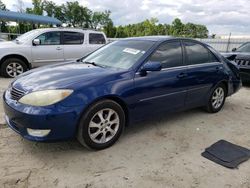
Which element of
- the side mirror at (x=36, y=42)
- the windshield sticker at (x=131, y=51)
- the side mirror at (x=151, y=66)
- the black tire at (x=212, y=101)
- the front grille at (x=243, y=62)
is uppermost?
the windshield sticker at (x=131, y=51)

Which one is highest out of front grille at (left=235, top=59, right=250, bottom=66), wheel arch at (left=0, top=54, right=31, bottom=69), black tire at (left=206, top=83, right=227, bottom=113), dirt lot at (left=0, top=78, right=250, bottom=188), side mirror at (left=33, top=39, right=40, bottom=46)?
side mirror at (left=33, top=39, right=40, bottom=46)

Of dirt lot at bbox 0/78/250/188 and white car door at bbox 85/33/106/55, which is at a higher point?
white car door at bbox 85/33/106/55

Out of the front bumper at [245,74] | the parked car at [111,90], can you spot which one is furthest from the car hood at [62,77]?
the front bumper at [245,74]

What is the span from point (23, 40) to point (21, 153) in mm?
5864

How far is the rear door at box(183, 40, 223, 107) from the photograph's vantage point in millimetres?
4605

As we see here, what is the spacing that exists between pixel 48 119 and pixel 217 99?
357 cm

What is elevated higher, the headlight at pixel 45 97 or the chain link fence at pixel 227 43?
the chain link fence at pixel 227 43

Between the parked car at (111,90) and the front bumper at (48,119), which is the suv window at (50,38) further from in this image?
the front bumper at (48,119)

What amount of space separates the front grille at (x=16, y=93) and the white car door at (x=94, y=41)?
19.4ft

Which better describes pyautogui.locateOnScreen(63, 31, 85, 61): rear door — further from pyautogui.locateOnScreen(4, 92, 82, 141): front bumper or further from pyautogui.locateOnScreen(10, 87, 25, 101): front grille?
pyautogui.locateOnScreen(4, 92, 82, 141): front bumper

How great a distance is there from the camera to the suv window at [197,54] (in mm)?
4664

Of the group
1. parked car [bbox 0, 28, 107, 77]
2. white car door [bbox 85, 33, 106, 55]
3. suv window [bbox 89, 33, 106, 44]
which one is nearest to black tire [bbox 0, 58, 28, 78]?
parked car [bbox 0, 28, 107, 77]

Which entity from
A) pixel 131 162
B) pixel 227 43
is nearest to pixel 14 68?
pixel 131 162

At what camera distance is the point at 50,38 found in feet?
28.2
